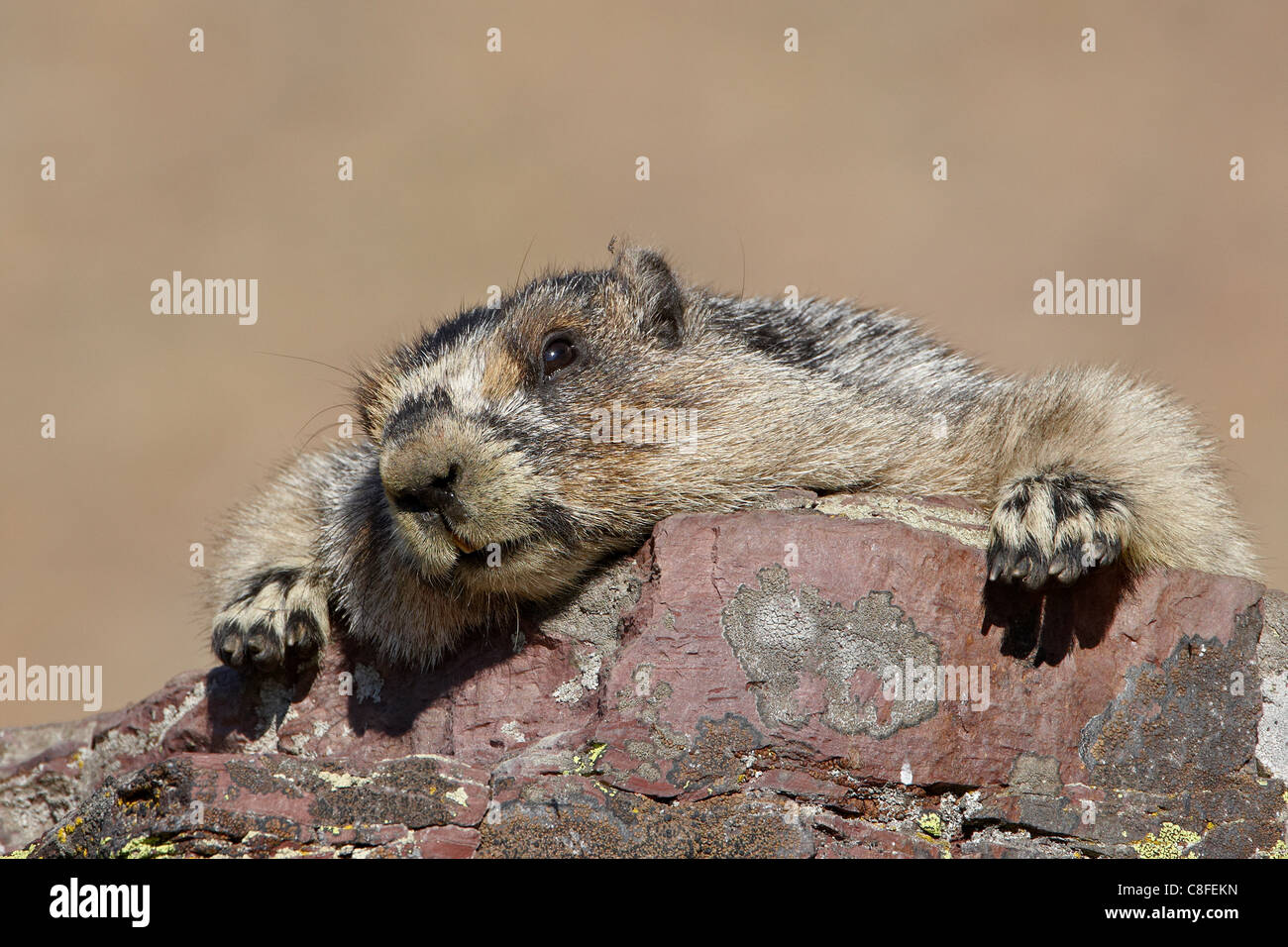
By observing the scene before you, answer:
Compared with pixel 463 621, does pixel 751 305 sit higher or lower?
higher

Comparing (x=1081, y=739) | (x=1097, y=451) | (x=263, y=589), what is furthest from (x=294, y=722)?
(x=1097, y=451)

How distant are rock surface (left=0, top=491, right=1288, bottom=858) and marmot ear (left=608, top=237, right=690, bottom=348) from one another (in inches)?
55.1

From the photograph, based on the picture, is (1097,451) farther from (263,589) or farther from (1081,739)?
(263,589)

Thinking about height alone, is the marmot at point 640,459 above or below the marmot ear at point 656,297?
below

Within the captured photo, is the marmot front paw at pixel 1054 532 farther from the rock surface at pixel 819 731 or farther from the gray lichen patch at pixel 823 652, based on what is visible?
the gray lichen patch at pixel 823 652

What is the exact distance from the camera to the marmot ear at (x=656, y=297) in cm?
688

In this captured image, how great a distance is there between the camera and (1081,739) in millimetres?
5289

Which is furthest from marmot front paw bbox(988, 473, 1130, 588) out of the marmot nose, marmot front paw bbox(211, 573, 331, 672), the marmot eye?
marmot front paw bbox(211, 573, 331, 672)

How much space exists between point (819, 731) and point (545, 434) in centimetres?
191

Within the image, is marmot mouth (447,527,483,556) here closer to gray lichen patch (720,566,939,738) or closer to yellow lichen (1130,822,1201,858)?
gray lichen patch (720,566,939,738)

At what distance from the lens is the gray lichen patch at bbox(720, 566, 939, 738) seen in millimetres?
5191

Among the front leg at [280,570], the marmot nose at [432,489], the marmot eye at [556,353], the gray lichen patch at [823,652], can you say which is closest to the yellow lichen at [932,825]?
the gray lichen patch at [823,652]

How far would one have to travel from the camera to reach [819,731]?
5.14 metres

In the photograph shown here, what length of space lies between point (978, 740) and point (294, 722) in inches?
141
